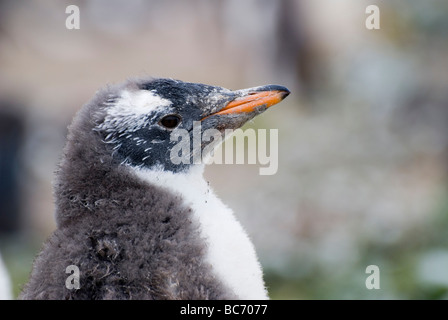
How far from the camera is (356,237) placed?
17.3ft

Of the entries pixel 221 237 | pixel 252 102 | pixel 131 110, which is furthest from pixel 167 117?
pixel 221 237

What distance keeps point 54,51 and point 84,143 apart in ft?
30.9

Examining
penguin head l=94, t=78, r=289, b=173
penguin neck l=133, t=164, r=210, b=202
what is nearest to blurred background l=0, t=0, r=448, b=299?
penguin head l=94, t=78, r=289, b=173

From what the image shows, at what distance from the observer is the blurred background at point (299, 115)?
5.18m

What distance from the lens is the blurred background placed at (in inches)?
204

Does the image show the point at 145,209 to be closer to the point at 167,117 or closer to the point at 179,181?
the point at 179,181

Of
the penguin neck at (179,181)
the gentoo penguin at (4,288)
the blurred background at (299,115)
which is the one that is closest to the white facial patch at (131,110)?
the penguin neck at (179,181)

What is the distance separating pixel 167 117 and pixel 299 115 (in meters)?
6.98

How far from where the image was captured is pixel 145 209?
2090 mm

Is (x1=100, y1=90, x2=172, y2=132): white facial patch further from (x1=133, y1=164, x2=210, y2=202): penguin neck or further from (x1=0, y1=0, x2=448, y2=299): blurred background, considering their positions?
(x1=0, y1=0, x2=448, y2=299): blurred background

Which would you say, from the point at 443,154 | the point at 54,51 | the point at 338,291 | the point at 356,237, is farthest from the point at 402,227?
the point at 54,51

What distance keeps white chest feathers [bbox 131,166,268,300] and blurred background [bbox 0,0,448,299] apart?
502 millimetres

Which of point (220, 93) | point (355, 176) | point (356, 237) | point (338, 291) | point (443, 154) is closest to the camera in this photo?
point (220, 93)
